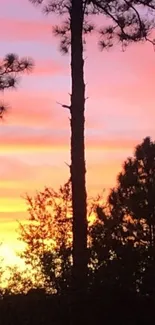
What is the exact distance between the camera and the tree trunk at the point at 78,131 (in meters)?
19.5

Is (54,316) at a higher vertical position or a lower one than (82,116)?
lower

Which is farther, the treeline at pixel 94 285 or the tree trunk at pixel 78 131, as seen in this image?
the tree trunk at pixel 78 131

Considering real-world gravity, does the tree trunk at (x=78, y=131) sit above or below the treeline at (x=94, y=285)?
above

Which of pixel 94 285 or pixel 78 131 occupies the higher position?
pixel 78 131

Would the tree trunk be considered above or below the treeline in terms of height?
above

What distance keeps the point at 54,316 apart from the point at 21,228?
41.3 feet

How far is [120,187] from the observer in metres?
35.5

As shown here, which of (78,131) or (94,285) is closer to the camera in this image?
(94,285)

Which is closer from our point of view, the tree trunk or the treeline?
the treeline

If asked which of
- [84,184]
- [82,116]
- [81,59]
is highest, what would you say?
[81,59]

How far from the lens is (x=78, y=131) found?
19906 millimetres

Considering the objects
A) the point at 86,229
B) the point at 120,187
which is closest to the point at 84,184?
the point at 86,229

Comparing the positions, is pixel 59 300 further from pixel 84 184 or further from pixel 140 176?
pixel 140 176

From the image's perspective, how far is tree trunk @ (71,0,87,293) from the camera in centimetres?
1950
